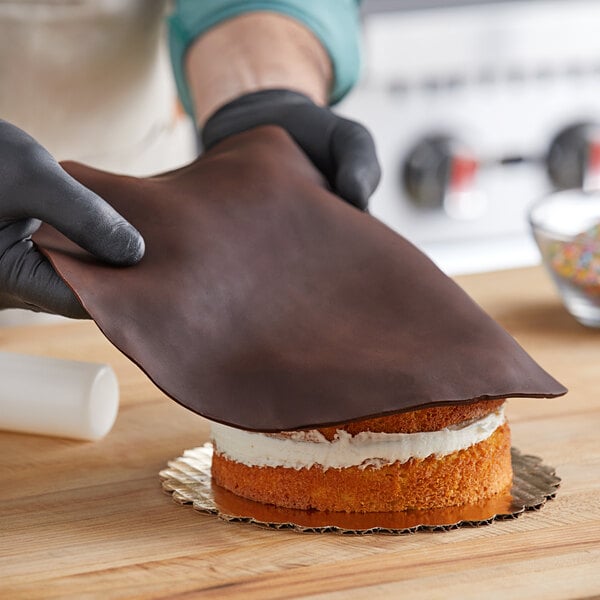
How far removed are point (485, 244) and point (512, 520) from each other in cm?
140

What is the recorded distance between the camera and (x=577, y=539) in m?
0.73

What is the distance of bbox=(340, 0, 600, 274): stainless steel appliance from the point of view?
6.64 ft

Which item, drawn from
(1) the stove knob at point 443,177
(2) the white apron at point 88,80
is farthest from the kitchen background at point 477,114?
(2) the white apron at point 88,80

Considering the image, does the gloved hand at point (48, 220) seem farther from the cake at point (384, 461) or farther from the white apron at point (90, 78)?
the white apron at point (90, 78)

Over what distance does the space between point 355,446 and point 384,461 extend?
0.02 meters

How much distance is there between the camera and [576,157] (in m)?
2.10

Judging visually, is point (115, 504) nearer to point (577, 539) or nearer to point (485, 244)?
point (577, 539)

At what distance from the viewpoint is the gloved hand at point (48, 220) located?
29.8 inches

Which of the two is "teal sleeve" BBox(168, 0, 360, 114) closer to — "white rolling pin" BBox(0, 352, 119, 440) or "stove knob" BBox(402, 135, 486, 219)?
"white rolling pin" BBox(0, 352, 119, 440)

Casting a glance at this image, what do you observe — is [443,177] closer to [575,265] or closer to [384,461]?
[575,265]

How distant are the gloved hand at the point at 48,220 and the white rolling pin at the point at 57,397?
17cm

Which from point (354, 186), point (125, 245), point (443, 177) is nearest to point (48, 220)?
point (125, 245)

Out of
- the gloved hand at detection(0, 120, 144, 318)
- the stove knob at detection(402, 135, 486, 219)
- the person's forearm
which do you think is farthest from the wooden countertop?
the stove knob at detection(402, 135, 486, 219)

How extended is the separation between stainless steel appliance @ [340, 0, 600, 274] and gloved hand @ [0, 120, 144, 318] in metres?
1.29
